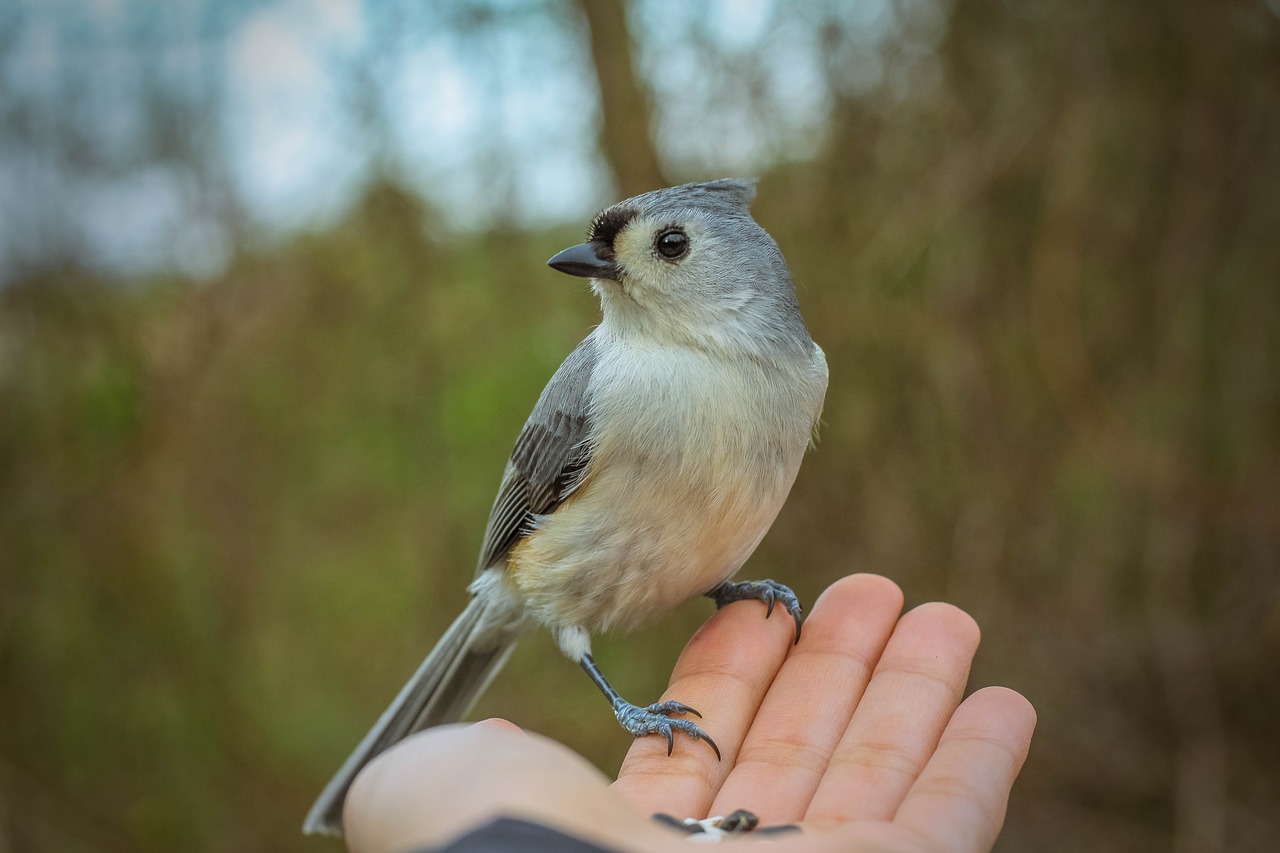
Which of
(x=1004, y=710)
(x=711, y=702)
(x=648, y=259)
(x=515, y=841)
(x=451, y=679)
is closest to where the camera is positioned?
(x=515, y=841)

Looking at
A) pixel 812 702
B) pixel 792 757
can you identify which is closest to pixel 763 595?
pixel 812 702

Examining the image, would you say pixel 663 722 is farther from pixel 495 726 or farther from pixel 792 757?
pixel 495 726

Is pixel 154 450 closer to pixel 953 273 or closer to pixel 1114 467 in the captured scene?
pixel 953 273

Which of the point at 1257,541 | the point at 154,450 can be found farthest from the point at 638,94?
the point at 1257,541

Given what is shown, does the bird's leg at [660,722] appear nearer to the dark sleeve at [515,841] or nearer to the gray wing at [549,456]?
the gray wing at [549,456]

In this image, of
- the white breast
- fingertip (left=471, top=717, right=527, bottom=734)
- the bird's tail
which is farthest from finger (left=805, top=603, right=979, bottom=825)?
the bird's tail

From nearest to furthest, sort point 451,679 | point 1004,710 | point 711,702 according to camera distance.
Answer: point 1004,710, point 711,702, point 451,679
